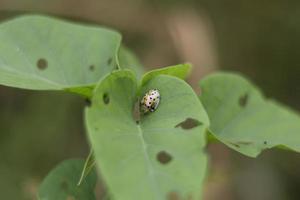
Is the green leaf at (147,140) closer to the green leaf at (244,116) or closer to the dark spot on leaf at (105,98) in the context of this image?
the dark spot on leaf at (105,98)

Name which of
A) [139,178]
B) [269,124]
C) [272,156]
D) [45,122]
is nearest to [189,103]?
[139,178]

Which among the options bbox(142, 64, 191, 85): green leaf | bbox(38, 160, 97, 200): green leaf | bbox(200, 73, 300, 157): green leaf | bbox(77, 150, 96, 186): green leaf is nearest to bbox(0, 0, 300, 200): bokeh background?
bbox(200, 73, 300, 157): green leaf

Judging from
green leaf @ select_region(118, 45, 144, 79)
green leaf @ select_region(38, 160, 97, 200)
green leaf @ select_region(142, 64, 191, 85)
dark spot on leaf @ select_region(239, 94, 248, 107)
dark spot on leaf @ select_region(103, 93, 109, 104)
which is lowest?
green leaf @ select_region(38, 160, 97, 200)

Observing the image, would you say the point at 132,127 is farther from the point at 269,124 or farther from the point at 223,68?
the point at 223,68

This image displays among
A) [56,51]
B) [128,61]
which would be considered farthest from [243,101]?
[56,51]

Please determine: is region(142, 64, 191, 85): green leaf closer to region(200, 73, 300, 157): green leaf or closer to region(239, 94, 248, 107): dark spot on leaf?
region(200, 73, 300, 157): green leaf

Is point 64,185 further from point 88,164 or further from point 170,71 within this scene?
point 170,71
